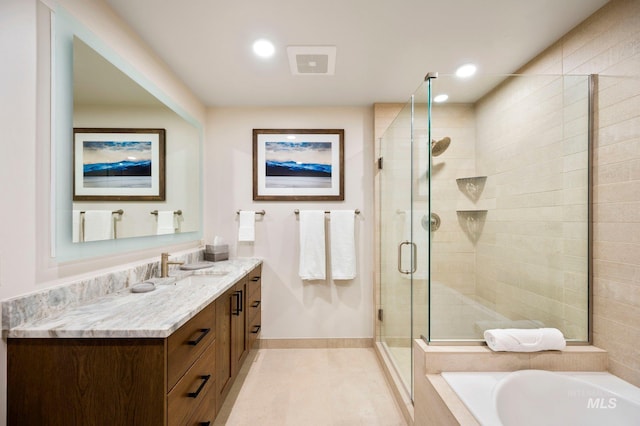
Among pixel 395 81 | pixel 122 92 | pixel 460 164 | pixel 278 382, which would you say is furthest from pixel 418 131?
pixel 278 382

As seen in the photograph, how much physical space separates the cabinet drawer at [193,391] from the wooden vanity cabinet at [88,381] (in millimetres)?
50

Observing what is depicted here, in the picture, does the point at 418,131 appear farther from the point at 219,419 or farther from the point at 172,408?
the point at 219,419

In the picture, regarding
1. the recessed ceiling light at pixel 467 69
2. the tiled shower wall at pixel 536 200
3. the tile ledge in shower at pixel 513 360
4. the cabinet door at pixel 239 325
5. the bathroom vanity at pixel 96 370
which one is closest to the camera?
the bathroom vanity at pixel 96 370

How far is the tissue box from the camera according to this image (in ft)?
8.54

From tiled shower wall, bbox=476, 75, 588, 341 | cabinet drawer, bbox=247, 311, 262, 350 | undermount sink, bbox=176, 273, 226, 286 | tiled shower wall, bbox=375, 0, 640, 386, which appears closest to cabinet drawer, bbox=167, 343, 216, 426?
undermount sink, bbox=176, 273, 226, 286

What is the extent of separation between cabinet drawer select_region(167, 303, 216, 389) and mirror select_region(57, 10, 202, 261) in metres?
0.62

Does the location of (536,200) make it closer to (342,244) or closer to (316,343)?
(342,244)

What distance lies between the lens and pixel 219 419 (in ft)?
6.03

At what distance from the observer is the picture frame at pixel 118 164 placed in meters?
1.35

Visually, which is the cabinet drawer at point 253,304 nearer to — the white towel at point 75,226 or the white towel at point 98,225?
the white towel at point 98,225

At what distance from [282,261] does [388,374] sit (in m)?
1.32

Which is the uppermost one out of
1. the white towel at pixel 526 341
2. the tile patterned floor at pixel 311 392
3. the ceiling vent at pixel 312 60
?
the ceiling vent at pixel 312 60

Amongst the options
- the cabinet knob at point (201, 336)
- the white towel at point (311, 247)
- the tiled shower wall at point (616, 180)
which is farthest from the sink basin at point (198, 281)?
the tiled shower wall at point (616, 180)

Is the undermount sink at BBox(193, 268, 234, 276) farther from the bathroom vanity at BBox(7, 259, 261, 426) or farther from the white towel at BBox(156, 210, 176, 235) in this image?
the bathroom vanity at BBox(7, 259, 261, 426)
